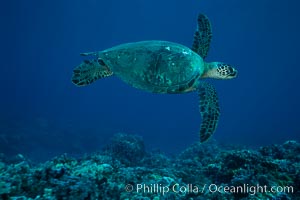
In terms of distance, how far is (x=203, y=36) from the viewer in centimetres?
681

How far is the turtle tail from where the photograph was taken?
6.12 meters

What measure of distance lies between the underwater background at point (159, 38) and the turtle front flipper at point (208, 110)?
19.2 metres

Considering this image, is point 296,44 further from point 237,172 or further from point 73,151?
point 237,172

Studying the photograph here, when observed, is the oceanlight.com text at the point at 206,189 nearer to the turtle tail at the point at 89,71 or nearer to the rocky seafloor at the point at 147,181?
the rocky seafloor at the point at 147,181

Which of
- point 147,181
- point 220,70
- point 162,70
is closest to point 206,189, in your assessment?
point 147,181

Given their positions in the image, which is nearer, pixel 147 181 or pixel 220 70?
pixel 147 181

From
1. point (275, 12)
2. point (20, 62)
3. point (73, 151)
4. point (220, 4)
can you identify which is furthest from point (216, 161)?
point (20, 62)

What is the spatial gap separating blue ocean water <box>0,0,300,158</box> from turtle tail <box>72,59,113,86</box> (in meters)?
19.3

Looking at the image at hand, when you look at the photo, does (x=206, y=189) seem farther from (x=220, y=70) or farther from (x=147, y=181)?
(x=220, y=70)

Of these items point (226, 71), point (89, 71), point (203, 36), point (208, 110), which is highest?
point (203, 36)

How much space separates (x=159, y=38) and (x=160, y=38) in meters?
0.81

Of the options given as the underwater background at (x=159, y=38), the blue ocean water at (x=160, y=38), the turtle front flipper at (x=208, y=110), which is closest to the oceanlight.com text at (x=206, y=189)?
the turtle front flipper at (x=208, y=110)

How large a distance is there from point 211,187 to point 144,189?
4.07 feet

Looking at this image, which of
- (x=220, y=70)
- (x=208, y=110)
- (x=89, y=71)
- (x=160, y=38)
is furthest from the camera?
(x=160, y=38)
